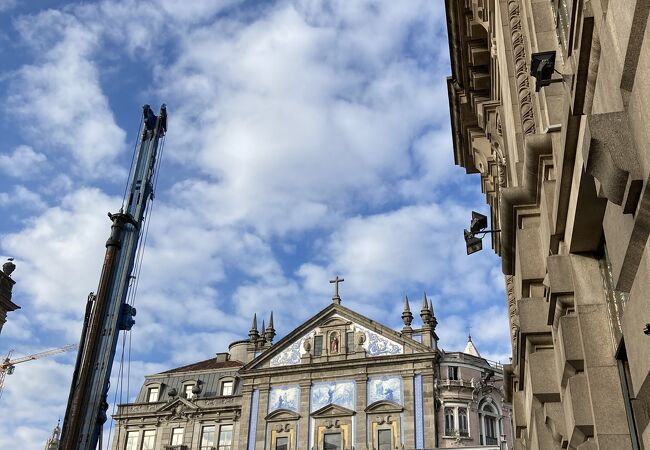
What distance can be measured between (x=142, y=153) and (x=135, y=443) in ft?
96.6

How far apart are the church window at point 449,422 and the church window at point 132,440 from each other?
2172cm

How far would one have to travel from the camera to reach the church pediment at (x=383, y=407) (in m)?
43.3

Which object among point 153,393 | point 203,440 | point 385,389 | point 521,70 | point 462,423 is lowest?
point 521,70

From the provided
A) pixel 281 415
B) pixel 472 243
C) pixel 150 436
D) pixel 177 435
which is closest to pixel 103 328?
pixel 472 243

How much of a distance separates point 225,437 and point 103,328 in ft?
94.3

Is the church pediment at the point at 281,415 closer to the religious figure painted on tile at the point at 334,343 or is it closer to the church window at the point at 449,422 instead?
the religious figure painted on tile at the point at 334,343

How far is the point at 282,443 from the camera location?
44.7 meters

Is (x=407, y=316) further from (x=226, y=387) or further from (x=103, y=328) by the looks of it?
(x=103, y=328)

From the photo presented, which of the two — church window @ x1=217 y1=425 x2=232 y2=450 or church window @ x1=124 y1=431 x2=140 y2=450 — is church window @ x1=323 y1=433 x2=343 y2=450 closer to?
church window @ x1=217 y1=425 x2=232 y2=450

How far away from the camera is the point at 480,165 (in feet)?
66.5

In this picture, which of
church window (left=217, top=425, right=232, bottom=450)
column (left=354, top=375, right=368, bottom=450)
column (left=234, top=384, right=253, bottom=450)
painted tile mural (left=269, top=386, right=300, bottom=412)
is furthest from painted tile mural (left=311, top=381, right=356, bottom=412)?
church window (left=217, top=425, right=232, bottom=450)

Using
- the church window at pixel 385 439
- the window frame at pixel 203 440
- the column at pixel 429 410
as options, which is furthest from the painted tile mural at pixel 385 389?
the window frame at pixel 203 440

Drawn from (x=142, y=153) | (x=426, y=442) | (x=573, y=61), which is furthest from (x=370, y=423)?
(x=573, y=61)

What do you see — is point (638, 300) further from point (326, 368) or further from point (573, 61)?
point (326, 368)
